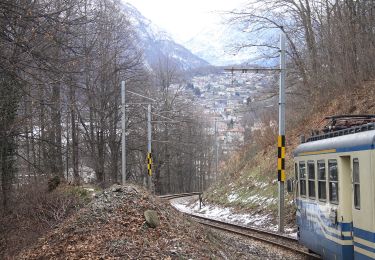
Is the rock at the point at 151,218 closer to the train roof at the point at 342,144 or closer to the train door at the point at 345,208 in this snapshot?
the train door at the point at 345,208

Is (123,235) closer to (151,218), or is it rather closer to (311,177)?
(151,218)

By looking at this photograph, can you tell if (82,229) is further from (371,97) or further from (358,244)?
(371,97)

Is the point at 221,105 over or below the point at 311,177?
over

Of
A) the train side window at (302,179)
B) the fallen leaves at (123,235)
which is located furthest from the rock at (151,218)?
the train side window at (302,179)

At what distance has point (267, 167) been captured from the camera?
28.6m

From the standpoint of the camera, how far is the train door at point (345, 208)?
9586 mm

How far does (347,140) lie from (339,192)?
1.04 metres

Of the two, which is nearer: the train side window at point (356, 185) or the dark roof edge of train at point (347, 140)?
the dark roof edge of train at point (347, 140)

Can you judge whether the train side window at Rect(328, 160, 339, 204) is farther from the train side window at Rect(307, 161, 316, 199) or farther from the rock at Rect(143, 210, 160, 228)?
the rock at Rect(143, 210, 160, 228)

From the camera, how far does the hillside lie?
24.1m

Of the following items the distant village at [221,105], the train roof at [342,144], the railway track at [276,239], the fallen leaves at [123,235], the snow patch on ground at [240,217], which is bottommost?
the snow patch on ground at [240,217]

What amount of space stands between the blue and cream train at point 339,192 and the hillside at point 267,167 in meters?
8.62

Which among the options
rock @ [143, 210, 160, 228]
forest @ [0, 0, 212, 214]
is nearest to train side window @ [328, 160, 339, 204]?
rock @ [143, 210, 160, 228]

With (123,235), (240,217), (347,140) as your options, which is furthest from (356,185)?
(240,217)
